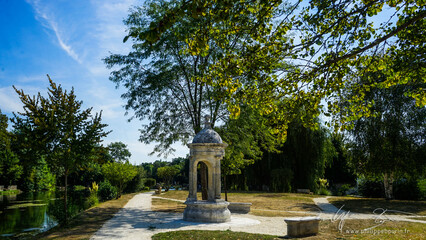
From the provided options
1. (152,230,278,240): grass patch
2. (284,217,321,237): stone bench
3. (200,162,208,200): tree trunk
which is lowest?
(152,230,278,240): grass patch

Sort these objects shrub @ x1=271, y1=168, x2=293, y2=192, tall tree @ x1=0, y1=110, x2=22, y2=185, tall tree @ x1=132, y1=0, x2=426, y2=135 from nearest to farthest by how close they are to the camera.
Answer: tall tree @ x1=132, y1=0, x2=426, y2=135, shrub @ x1=271, y1=168, x2=293, y2=192, tall tree @ x1=0, y1=110, x2=22, y2=185

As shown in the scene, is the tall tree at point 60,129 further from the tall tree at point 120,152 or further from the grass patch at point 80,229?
the tall tree at point 120,152

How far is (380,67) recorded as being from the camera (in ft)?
20.1

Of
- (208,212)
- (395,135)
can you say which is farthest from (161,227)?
(395,135)

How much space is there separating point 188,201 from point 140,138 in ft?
23.7

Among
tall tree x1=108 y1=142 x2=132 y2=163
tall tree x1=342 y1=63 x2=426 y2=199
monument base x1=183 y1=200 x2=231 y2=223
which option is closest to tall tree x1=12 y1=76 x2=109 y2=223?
monument base x1=183 y1=200 x2=231 y2=223

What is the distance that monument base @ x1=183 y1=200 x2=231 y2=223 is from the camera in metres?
11.8

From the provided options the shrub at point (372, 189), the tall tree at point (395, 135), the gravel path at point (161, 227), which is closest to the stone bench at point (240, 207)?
the gravel path at point (161, 227)

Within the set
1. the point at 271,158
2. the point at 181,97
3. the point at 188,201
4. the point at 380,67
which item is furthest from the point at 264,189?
the point at 380,67

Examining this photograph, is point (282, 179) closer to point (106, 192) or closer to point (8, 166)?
point (106, 192)

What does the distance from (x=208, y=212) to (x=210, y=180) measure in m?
1.51

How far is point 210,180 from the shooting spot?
1287 cm

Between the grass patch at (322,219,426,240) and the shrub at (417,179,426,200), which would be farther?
the shrub at (417,179,426,200)

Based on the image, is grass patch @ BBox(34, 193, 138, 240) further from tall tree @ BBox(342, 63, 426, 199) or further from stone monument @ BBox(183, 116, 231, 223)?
tall tree @ BBox(342, 63, 426, 199)
